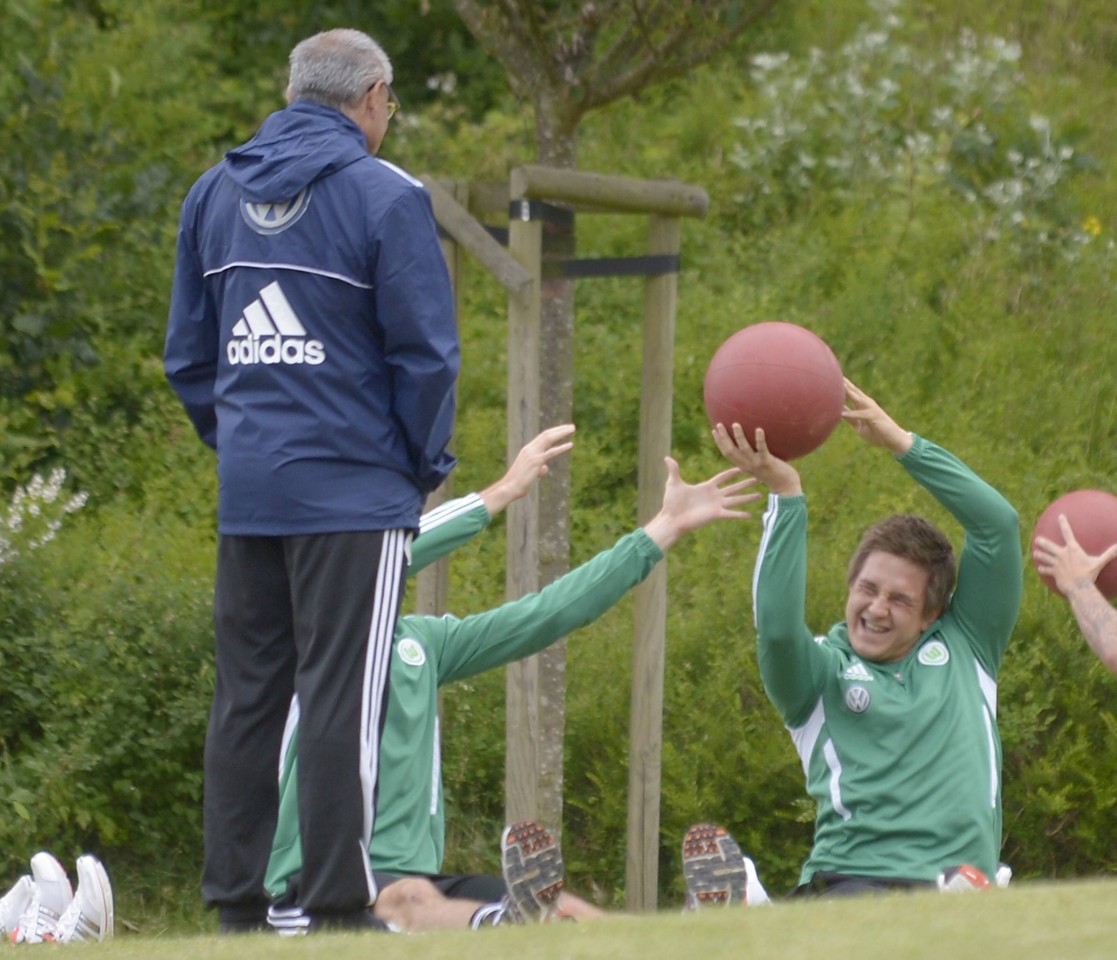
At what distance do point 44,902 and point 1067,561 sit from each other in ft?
11.0

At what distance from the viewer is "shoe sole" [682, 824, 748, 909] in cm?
468

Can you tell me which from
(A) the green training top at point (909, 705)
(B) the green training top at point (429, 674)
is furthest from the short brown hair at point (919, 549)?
(B) the green training top at point (429, 674)

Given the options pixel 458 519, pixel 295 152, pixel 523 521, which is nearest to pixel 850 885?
pixel 458 519

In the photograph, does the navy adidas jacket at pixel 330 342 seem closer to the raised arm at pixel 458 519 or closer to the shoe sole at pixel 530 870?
the raised arm at pixel 458 519

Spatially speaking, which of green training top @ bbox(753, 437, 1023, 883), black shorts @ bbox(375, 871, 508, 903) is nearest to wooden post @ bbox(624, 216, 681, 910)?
green training top @ bbox(753, 437, 1023, 883)

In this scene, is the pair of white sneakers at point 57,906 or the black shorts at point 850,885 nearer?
the black shorts at point 850,885

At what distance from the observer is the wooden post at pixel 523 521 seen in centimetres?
584

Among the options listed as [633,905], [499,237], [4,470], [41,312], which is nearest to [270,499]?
[499,237]

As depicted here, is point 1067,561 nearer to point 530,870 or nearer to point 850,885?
point 850,885

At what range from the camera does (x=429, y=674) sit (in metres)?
5.22

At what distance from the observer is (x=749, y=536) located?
8023mm

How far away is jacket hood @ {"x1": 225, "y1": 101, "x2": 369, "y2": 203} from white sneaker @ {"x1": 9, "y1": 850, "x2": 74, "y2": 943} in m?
2.46

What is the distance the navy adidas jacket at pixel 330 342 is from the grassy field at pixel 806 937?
1.07 metres

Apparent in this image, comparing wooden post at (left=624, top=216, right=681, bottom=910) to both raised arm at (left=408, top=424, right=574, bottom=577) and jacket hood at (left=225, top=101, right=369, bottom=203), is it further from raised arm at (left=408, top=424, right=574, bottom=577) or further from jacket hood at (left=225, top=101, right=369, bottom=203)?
jacket hood at (left=225, top=101, right=369, bottom=203)
